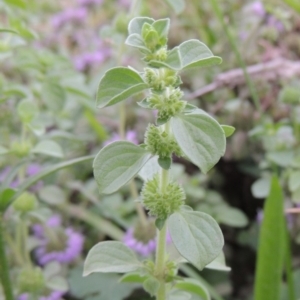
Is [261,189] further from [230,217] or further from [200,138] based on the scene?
[200,138]

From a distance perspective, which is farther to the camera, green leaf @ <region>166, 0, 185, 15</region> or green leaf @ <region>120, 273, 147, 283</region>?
green leaf @ <region>166, 0, 185, 15</region>

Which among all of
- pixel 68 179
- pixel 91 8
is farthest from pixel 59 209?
pixel 91 8

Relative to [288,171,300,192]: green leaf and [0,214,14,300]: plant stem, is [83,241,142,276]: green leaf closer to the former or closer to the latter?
[0,214,14,300]: plant stem

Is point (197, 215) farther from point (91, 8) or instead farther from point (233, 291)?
point (91, 8)

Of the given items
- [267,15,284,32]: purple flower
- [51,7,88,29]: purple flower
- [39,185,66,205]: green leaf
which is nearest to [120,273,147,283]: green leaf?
[39,185,66,205]: green leaf

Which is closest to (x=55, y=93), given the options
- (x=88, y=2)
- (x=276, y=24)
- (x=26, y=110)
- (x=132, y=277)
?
(x=26, y=110)

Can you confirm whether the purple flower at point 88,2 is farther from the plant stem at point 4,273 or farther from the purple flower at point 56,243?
the plant stem at point 4,273
